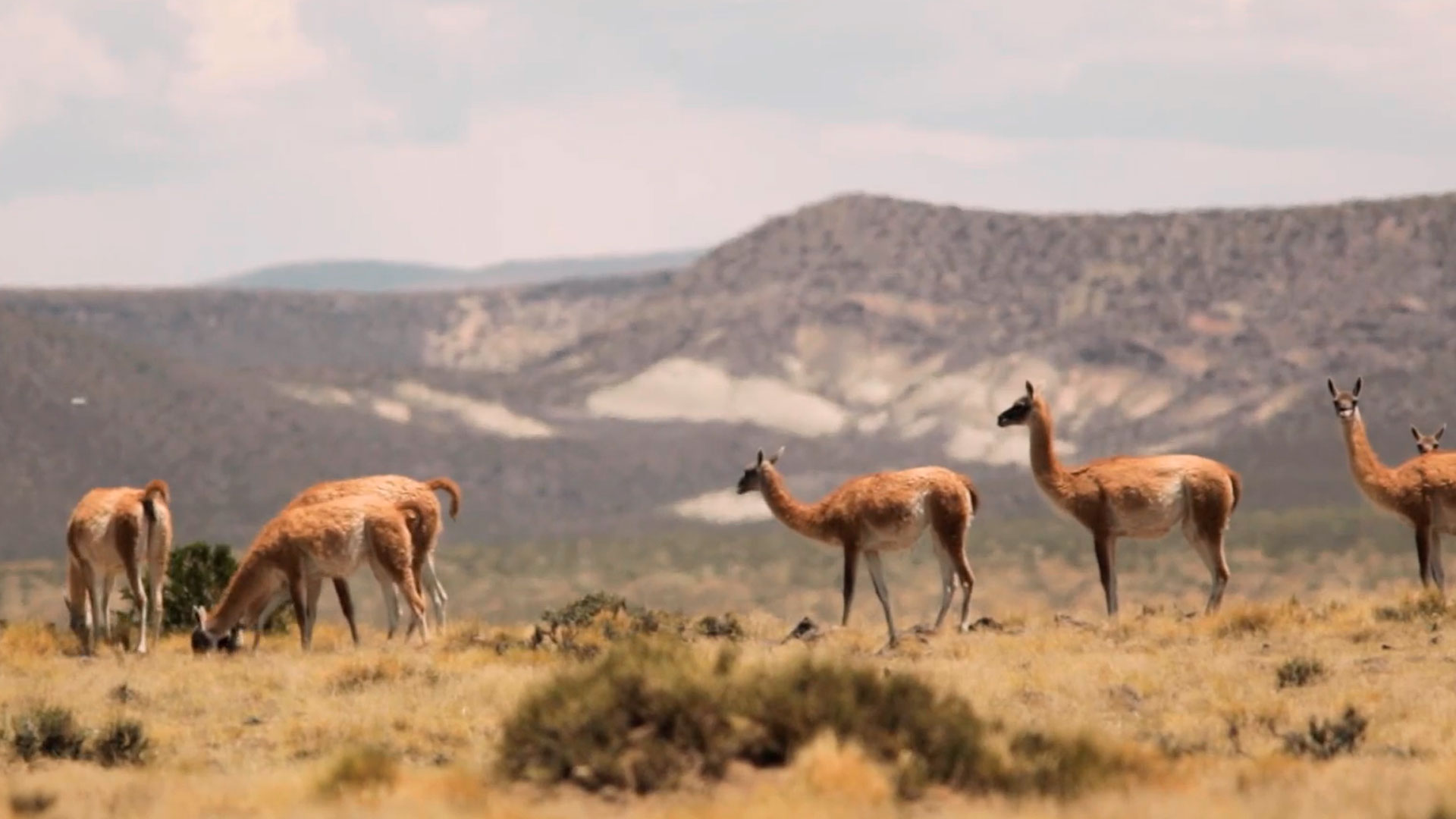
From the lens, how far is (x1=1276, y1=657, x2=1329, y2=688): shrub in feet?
62.9

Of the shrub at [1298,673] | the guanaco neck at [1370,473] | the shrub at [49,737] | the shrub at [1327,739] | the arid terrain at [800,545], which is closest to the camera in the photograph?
the arid terrain at [800,545]

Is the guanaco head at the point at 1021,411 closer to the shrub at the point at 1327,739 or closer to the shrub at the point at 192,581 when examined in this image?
the shrub at the point at 1327,739

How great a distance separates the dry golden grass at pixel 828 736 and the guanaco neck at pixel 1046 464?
4.77 feet

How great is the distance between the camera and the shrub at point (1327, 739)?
1583 cm

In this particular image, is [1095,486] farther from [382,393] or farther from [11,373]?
[382,393]

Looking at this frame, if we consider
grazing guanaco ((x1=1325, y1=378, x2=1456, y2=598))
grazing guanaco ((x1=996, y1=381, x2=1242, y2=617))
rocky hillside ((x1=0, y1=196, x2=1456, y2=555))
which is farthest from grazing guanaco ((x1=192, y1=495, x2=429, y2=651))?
rocky hillside ((x1=0, y1=196, x2=1456, y2=555))

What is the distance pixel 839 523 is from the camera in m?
23.8

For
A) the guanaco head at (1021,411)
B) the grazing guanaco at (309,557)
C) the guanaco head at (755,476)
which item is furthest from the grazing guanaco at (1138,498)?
the grazing guanaco at (309,557)

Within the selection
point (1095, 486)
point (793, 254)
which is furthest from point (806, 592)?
point (793, 254)

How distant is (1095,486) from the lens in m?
24.7

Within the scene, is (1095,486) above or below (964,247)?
below

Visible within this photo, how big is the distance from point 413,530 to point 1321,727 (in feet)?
39.0

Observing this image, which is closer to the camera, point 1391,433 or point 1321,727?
point 1321,727

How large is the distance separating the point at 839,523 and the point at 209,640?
6.53m
